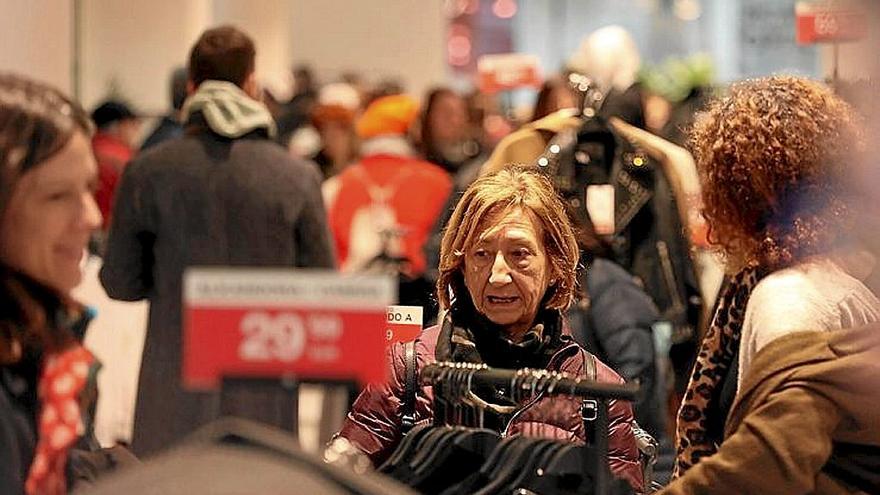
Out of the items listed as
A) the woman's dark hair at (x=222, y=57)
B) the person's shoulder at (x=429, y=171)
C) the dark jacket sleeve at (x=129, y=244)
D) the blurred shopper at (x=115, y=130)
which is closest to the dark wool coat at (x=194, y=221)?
the dark jacket sleeve at (x=129, y=244)

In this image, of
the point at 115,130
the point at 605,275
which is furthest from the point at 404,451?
the point at 115,130

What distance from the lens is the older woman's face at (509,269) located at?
296 cm

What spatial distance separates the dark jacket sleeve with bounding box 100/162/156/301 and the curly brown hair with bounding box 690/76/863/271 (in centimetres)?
178

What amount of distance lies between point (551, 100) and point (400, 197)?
109 cm

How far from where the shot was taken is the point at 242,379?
194cm

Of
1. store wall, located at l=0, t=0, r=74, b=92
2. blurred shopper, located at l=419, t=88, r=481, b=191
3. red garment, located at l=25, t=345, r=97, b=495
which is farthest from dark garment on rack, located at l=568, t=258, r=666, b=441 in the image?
blurred shopper, located at l=419, t=88, r=481, b=191

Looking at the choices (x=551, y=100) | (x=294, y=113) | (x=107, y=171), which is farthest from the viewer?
(x=294, y=113)

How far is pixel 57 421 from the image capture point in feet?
6.93

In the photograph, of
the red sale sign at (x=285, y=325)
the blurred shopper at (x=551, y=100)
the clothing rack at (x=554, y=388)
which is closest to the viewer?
the red sale sign at (x=285, y=325)

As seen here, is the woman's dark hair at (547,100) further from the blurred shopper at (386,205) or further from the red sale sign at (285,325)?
the red sale sign at (285,325)

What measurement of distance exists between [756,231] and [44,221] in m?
1.34

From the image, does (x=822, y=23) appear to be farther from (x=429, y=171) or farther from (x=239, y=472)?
(x=239, y=472)

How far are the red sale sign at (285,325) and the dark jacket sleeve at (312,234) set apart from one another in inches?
99.3

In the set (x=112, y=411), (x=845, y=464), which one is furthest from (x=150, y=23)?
(x=845, y=464)
